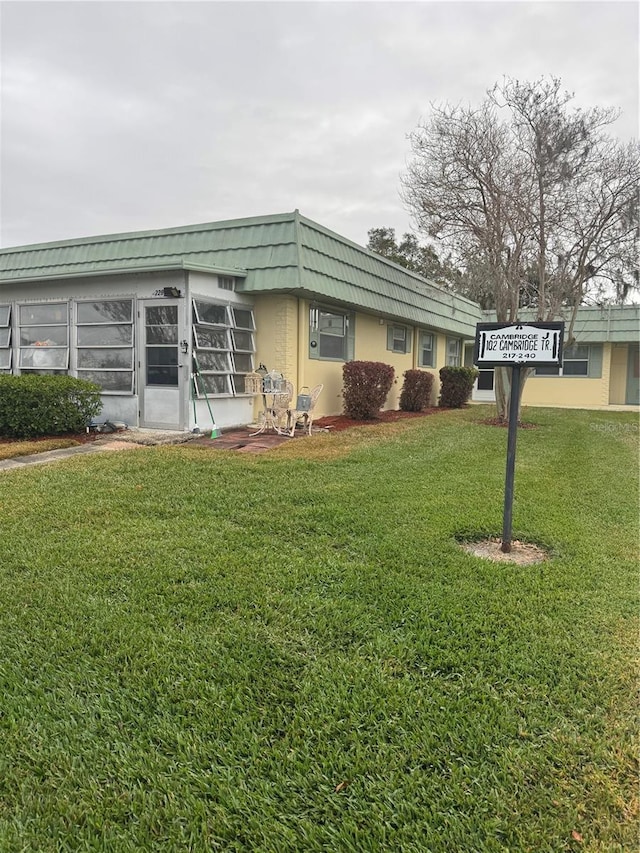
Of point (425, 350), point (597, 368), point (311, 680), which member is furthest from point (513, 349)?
point (597, 368)

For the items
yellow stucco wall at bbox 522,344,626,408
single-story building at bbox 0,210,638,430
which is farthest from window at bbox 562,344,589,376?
single-story building at bbox 0,210,638,430

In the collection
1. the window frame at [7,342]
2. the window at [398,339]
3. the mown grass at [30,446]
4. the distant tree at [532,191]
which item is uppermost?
the distant tree at [532,191]

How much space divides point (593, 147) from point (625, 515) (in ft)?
28.6

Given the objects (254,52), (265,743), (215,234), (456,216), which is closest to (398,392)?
(456,216)

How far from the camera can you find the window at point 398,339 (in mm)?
14227

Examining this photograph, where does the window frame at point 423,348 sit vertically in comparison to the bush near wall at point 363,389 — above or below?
above

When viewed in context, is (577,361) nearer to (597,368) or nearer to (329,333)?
(597,368)

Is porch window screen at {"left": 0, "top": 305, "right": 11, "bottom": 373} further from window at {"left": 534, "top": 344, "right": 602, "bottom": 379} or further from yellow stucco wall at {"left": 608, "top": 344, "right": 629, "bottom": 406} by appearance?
yellow stucco wall at {"left": 608, "top": 344, "right": 629, "bottom": 406}

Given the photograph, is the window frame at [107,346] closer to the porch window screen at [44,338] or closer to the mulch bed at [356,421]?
the porch window screen at [44,338]

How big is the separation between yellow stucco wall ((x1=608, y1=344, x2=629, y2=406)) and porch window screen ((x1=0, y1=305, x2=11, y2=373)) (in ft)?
65.9

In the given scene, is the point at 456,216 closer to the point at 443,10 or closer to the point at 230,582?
the point at 443,10

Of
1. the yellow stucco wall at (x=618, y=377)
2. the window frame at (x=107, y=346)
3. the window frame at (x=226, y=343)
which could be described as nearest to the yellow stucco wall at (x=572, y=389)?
the yellow stucco wall at (x=618, y=377)

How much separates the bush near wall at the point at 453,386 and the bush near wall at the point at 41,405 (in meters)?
11.1

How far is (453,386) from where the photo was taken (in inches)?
653
